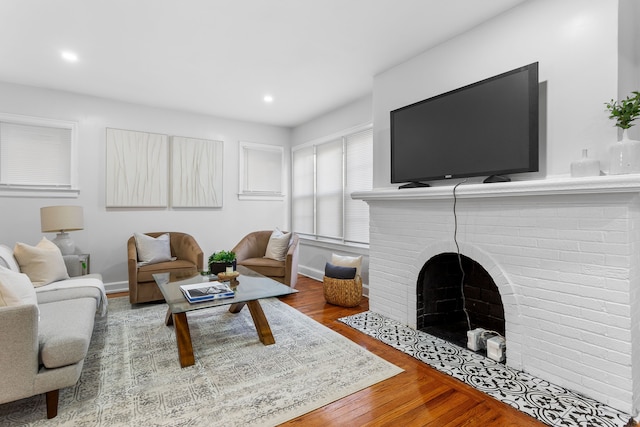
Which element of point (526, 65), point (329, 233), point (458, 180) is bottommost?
point (329, 233)

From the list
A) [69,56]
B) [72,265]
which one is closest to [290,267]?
[72,265]

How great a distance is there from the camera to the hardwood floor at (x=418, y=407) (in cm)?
169

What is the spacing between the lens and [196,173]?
4801 millimetres

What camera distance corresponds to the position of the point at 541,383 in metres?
2.03

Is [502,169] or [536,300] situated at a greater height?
[502,169]

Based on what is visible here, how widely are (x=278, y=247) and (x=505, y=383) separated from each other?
119 inches

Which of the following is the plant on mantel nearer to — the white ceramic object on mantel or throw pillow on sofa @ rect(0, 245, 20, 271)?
the white ceramic object on mantel

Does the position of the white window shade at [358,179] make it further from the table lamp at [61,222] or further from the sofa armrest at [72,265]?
the table lamp at [61,222]

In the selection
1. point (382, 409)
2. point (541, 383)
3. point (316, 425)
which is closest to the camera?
point (316, 425)

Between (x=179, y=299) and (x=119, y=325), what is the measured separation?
3.62 feet

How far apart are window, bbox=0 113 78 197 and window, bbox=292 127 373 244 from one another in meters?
3.13

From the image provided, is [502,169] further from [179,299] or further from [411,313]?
[179,299]

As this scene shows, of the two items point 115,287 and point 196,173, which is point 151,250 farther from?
point 196,173

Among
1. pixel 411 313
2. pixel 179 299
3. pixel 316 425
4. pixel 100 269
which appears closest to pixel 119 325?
pixel 179 299
